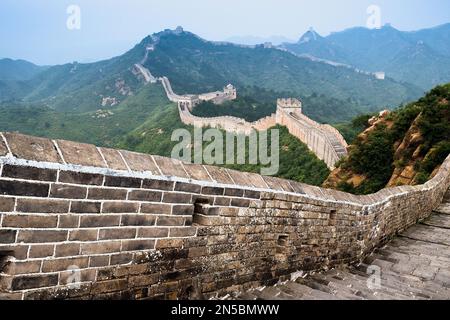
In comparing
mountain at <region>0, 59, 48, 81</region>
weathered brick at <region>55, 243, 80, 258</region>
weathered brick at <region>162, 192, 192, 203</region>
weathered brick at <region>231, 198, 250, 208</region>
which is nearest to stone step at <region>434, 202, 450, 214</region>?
weathered brick at <region>231, 198, 250, 208</region>

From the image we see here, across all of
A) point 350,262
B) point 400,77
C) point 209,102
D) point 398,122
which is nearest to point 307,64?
point 400,77

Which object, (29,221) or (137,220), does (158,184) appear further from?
(29,221)

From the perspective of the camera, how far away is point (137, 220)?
119 inches

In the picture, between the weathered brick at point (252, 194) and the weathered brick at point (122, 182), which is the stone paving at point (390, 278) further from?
the weathered brick at point (122, 182)

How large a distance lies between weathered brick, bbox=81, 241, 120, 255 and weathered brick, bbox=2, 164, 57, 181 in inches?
19.0

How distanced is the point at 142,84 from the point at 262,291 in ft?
315

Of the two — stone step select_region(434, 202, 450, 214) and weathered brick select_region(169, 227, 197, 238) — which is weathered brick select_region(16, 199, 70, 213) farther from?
stone step select_region(434, 202, 450, 214)

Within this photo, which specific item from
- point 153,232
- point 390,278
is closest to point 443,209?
point 390,278

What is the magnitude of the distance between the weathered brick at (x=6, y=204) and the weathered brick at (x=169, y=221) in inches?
40.4

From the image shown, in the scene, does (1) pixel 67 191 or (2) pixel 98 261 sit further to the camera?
(2) pixel 98 261

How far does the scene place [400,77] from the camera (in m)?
157

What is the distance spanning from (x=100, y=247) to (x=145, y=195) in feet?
1.46
